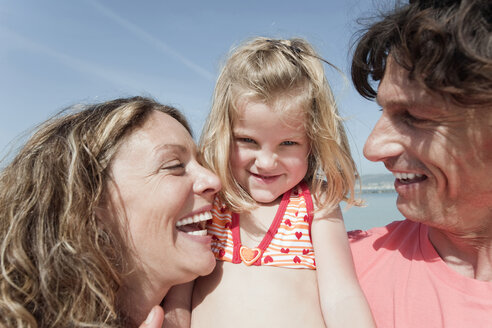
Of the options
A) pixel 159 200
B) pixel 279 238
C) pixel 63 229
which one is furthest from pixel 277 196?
pixel 63 229

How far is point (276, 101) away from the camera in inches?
96.6

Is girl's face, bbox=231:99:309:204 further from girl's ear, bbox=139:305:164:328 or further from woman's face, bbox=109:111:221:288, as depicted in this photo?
girl's ear, bbox=139:305:164:328

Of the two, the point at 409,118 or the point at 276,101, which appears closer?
the point at 409,118

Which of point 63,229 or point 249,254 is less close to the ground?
point 63,229

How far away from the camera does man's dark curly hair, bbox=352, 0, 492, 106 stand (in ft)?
5.05

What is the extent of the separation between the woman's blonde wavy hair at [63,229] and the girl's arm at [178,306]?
30 centimetres

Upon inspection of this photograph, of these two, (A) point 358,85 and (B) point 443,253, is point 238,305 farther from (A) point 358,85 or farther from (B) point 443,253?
(A) point 358,85

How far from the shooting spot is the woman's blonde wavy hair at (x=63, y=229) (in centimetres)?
164

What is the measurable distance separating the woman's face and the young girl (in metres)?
0.34

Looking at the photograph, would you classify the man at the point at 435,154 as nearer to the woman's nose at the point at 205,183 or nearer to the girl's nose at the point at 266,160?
the girl's nose at the point at 266,160

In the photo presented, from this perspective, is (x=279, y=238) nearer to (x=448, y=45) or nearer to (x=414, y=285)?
(x=414, y=285)

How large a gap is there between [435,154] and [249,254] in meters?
1.29

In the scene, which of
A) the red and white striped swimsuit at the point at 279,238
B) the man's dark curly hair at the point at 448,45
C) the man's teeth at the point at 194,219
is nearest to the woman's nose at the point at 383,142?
the man's dark curly hair at the point at 448,45

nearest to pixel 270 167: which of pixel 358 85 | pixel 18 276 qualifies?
pixel 358 85
